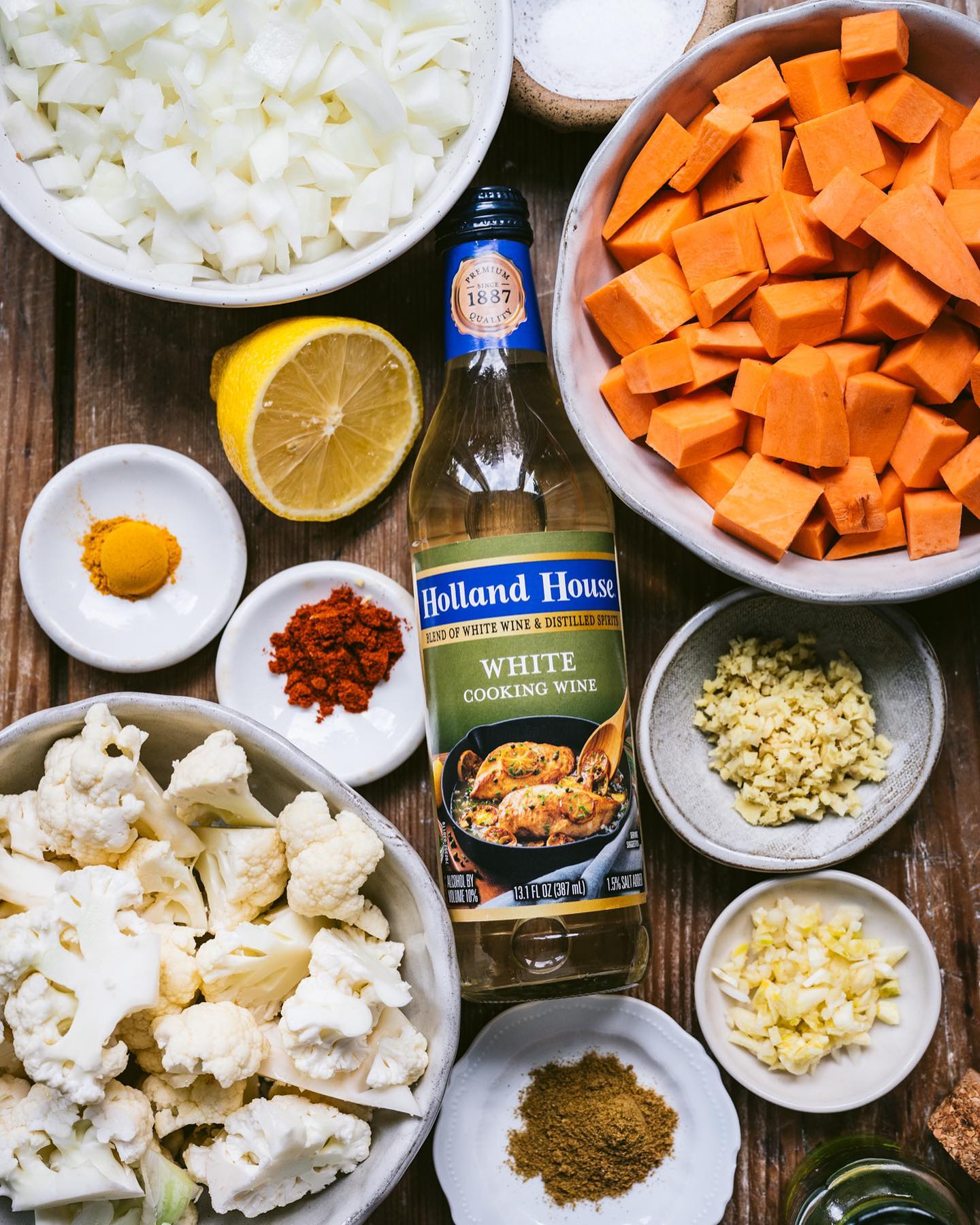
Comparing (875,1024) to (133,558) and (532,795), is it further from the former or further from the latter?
(133,558)

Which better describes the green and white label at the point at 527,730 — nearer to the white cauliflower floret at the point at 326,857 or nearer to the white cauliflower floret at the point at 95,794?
the white cauliflower floret at the point at 326,857

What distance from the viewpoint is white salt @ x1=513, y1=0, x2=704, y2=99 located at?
1.47 meters

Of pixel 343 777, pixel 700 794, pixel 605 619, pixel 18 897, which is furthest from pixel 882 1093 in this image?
pixel 18 897

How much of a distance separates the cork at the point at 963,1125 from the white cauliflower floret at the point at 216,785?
108cm

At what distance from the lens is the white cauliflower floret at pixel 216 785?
1225mm

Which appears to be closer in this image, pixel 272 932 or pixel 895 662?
pixel 272 932

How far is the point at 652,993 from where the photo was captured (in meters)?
1.56

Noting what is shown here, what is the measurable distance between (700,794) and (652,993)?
0.34 meters

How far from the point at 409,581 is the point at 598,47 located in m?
0.86

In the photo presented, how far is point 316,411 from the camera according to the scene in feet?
4.79

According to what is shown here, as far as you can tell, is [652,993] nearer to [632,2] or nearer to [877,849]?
[877,849]

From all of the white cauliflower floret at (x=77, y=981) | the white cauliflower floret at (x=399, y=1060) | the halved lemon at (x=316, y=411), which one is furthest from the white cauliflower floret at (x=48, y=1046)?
the halved lemon at (x=316, y=411)

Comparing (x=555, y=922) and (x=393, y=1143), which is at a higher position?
(x=555, y=922)

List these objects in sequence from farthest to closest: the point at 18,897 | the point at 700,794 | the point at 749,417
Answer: the point at 700,794 → the point at 749,417 → the point at 18,897
